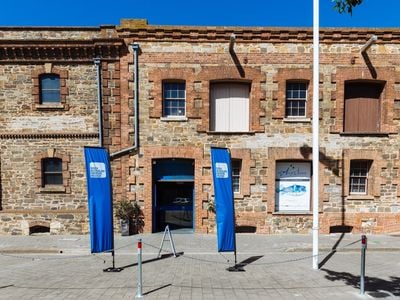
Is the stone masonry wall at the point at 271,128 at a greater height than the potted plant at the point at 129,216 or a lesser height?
greater

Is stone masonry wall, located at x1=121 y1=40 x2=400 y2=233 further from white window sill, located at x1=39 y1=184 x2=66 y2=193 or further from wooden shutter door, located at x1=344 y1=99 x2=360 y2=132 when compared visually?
white window sill, located at x1=39 y1=184 x2=66 y2=193

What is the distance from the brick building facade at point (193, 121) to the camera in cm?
1207

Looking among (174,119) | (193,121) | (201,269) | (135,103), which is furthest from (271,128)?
(201,269)

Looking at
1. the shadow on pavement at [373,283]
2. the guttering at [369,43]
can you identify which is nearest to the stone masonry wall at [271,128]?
the guttering at [369,43]

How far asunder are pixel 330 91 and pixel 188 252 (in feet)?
28.5

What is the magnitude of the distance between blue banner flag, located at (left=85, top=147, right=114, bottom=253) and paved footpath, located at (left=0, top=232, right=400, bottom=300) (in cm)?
82

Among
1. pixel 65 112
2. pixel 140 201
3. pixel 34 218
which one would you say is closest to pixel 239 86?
pixel 140 201

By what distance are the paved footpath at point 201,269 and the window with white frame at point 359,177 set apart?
1.94 m

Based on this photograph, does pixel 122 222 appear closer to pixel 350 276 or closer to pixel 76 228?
pixel 76 228

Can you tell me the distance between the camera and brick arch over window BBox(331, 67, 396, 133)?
39.8 ft

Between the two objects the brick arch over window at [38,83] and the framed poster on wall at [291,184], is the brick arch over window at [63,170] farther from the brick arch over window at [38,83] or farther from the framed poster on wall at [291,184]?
the framed poster on wall at [291,184]

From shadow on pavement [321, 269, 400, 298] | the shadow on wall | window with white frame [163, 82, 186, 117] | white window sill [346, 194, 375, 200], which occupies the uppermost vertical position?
window with white frame [163, 82, 186, 117]

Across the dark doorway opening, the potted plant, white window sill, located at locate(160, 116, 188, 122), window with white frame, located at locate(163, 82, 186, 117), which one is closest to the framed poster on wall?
the dark doorway opening

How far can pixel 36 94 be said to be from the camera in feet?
39.4
